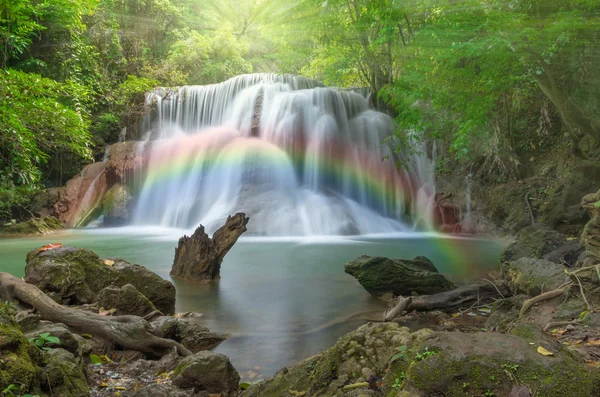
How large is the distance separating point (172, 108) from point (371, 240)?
13.3m

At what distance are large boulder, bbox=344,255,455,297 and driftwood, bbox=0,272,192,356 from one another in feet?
10.4

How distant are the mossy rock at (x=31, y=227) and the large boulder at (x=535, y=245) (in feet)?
48.9

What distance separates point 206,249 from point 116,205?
11794 millimetres

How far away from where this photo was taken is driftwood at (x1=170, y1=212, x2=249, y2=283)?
7863mm

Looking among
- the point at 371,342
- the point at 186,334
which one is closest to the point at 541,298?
the point at 371,342

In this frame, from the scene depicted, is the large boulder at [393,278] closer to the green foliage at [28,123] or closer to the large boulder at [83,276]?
the large boulder at [83,276]

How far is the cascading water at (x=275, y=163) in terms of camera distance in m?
16.4

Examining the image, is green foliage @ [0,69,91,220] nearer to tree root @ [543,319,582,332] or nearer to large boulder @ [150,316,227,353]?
large boulder @ [150,316,227,353]

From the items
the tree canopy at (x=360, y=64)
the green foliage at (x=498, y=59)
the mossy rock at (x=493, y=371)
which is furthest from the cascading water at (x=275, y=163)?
the mossy rock at (x=493, y=371)

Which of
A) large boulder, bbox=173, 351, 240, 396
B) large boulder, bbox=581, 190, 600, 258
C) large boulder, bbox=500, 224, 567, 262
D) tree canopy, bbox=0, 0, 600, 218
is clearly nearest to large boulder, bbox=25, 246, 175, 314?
large boulder, bbox=173, 351, 240, 396

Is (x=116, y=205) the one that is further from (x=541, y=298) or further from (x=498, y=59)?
(x=541, y=298)

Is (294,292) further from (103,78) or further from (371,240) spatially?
(103,78)

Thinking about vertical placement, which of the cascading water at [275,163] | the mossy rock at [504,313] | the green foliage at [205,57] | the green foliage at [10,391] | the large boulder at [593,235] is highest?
the green foliage at [205,57]

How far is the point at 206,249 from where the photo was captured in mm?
8008
